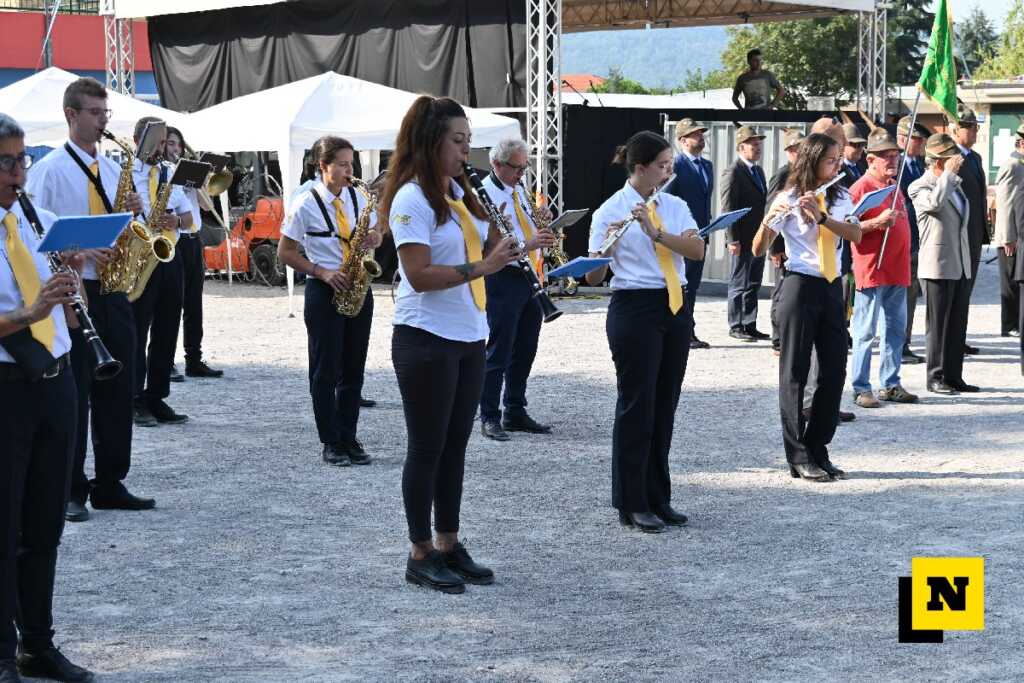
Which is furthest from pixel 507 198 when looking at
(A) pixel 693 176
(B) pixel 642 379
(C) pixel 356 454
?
(A) pixel 693 176

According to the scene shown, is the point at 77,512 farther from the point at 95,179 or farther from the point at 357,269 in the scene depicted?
the point at 357,269

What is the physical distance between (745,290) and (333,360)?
22.5 ft

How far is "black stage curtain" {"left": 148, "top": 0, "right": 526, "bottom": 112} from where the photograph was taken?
19766mm

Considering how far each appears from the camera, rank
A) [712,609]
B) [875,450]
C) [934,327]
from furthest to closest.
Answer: [934,327] < [875,450] < [712,609]

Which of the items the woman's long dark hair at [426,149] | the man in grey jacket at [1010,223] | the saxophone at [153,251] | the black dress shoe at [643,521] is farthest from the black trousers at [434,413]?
the man in grey jacket at [1010,223]

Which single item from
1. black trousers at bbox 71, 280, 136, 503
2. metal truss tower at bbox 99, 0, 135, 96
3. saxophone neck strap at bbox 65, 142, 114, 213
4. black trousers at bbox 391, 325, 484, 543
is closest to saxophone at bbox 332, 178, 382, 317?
black trousers at bbox 71, 280, 136, 503

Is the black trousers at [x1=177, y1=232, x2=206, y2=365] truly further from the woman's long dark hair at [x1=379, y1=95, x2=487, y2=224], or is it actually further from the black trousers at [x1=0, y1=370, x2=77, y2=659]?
the black trousers at [x1=0, y1=370, x2=77, y2=659]

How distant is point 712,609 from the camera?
5.68 meters

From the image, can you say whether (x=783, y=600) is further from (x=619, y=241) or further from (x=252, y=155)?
(x=252, y=155)

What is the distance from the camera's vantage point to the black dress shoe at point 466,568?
238 inches

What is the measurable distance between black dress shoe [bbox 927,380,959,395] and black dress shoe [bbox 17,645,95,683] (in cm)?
776

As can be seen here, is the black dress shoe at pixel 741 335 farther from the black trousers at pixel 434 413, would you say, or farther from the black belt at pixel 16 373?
the black belt at pixel 16 373

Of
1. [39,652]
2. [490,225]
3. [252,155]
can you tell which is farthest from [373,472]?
[252,155]

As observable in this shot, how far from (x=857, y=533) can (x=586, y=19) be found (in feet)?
62.7
